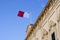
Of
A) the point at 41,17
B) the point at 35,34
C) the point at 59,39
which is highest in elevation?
the point at 41,17

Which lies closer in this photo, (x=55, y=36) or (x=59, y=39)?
(x=59, y=39)

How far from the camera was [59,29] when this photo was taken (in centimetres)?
1998

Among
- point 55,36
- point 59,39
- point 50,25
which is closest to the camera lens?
point 59,39

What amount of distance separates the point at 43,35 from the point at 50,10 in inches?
147

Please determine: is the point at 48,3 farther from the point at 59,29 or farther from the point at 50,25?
the point at 59,29

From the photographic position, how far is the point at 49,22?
920 inches

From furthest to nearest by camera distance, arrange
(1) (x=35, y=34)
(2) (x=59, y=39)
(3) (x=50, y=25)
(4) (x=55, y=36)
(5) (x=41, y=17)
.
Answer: (1) (x=35, y=34), (5) (x=41, y=17), (3) (x=50, y=25), (4) (x=55, y=36), (2) (x=59, y=39)

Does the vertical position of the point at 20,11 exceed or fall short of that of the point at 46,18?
it exceeds it

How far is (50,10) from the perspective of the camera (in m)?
23.7

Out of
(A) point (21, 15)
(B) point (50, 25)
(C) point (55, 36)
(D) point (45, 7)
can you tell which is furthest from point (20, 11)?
(C) point (55, 36)

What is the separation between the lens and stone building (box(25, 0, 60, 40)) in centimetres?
2099

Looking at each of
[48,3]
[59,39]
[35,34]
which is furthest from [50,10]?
[35,34]

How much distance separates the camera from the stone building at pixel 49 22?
2099cm

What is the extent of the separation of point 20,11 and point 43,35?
23.1ft
